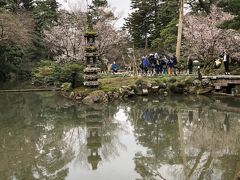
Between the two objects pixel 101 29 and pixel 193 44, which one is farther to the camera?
pixel 101 29

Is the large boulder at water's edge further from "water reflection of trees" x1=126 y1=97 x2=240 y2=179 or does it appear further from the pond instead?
"water reflection of trees" x1=126 y1=97 x2=240 y2=179

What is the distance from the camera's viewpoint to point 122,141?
11.2 m

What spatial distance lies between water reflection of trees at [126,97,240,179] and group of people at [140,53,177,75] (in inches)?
259

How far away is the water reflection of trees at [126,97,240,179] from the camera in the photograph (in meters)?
8.19

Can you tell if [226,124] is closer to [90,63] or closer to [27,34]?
[90,63]

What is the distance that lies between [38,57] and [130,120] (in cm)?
3146

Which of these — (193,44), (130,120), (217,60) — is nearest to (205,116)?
(130,120)

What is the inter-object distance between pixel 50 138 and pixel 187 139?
416 centimetres

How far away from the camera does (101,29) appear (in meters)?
35.9

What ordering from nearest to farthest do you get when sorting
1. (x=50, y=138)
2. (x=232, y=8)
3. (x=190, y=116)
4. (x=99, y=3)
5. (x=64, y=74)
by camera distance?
1. (x=50, y=138)
2. (x=190, y=116)
3. (x=232, y=8)
4. (x=64, y=74)
5. (x=99, y=3)

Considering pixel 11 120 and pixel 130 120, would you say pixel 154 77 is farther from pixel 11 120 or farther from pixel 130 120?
pixel 11 120

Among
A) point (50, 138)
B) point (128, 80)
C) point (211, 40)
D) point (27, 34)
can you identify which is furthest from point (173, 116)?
point (27, 34)

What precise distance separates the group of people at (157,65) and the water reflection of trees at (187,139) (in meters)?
6.57

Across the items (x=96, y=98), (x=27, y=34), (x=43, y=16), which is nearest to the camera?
(x=96, y=98)
